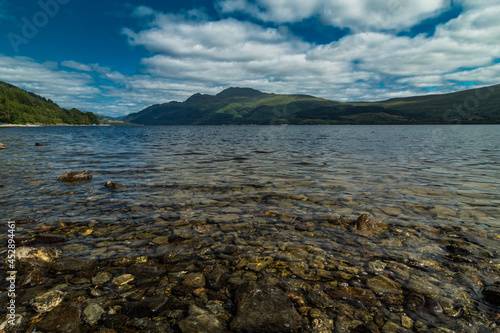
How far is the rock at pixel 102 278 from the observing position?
6.08m

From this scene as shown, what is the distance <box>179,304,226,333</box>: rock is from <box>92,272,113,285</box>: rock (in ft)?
8.61

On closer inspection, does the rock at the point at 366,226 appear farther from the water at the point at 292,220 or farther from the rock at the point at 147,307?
the rock at the point at 147,307

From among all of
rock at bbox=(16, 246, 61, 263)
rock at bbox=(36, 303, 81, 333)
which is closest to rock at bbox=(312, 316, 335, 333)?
rock at bbox=(36, 303, 81, 333)

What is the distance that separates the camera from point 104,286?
5910 millimetres

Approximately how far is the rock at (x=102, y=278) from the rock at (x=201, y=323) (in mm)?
2623

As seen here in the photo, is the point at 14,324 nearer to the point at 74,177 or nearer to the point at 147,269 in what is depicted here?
the point at 147,269

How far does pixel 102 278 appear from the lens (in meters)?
6.24

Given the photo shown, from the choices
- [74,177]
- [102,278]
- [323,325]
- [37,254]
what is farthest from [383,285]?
[74,177]

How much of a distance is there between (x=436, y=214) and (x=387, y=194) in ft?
10.9

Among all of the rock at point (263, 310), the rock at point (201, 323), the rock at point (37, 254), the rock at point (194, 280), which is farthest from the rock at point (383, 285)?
the rock at point (37, 254)

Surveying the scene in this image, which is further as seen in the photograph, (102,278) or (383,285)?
(102,278)

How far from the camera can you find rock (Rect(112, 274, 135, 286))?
6.07 meters

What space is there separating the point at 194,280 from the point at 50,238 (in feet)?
18.8

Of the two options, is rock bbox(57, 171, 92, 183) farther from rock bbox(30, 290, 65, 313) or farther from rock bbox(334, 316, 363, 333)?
rock bbox(334, 316, 363, 333)
